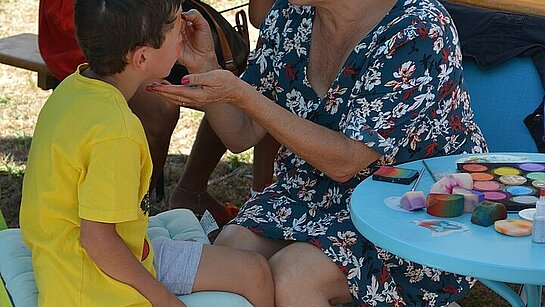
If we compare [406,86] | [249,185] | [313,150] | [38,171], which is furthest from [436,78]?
[249,185]

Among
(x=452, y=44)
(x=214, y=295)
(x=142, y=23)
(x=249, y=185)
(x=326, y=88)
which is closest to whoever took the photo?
(x=142, y=23)

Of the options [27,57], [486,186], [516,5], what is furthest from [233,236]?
[27,57]

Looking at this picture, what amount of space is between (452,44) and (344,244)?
598 mm

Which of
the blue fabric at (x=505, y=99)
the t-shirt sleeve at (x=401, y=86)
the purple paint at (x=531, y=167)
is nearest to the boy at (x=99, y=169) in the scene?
the t-shirt sleeve at (x=401, y=86)

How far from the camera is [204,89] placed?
7.93 ft

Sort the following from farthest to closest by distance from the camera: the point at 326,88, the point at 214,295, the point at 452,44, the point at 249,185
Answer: the point at 249,185
the point at 326,88
the point at 452,44
the point at 214,295

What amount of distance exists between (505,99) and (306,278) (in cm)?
123

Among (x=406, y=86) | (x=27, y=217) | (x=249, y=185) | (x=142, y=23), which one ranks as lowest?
(x=249, y=185)

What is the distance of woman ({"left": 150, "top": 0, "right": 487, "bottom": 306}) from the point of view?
246 centimetres

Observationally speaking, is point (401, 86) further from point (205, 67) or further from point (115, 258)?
point (115, 258)

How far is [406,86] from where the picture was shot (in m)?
2.47

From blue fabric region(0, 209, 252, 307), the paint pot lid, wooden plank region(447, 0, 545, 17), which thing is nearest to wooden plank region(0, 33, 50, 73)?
blue fabric region(0, 209, 252, 307)

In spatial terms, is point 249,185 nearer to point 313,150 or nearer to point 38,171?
point 313,150

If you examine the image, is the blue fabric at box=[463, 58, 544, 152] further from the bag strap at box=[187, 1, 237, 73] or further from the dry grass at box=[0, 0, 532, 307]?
the bag strap at box=[187, 1, 237, 73]
